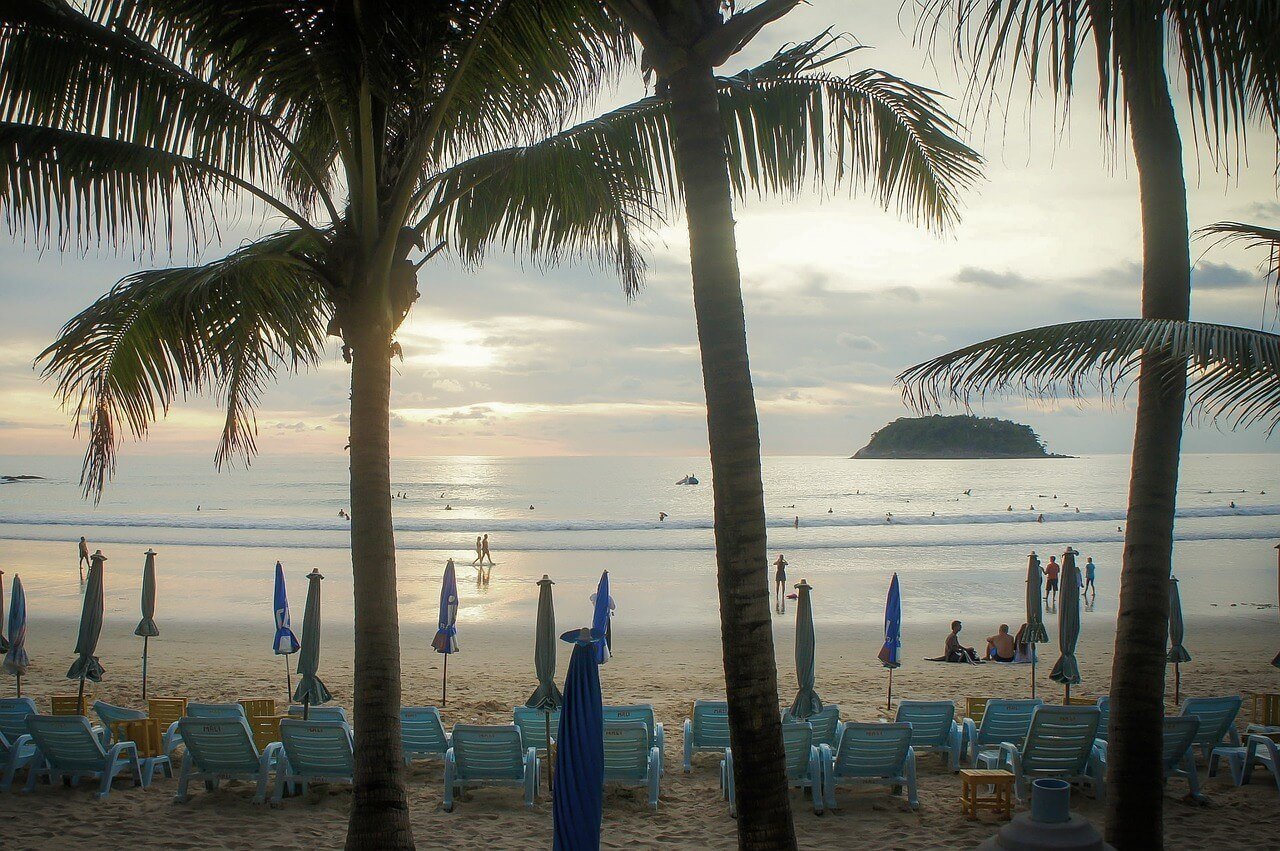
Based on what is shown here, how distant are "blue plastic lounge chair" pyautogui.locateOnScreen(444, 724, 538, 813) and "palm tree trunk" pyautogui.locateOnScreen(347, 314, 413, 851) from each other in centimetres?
255

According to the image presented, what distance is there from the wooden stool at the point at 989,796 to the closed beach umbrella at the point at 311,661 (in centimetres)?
636

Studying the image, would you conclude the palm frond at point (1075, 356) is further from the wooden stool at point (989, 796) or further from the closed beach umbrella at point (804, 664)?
the closed beach umbrella at point (804, 664)

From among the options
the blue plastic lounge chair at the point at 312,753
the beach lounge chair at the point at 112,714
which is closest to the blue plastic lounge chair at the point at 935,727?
the blue plastic lounge chair at the point at 312,753

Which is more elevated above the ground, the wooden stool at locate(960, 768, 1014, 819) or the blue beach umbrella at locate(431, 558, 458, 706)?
the blue beach umbrella at locate(431, 558, 458, 706)

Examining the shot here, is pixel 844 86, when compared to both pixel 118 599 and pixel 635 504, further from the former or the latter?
pixel 635 504

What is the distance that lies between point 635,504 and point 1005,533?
3318 cm

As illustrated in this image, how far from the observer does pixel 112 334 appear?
5.56 m

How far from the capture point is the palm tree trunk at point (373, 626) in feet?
17.9

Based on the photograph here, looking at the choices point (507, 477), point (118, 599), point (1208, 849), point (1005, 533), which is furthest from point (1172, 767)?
point (507, 477)

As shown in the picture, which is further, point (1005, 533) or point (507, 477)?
point (507, 477)

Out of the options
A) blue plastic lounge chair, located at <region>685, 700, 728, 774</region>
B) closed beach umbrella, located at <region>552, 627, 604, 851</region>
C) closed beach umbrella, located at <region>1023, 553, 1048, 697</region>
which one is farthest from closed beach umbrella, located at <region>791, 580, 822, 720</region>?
closed beach umbrella, located at <region>552, 627, 604, 851</region>

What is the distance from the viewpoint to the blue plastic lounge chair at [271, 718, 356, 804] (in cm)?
798

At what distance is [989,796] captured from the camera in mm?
7957

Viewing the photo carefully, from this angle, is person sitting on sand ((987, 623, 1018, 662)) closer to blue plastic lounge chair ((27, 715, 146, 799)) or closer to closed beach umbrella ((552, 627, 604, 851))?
blue plastic lounge chair ((27, 715, 146, 799))
